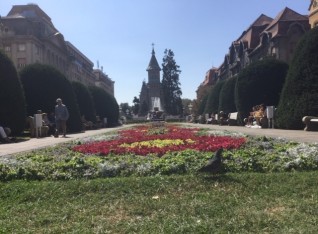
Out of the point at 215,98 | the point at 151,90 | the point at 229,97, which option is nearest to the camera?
the point at 229,97

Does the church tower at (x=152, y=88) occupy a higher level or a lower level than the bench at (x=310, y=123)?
higher

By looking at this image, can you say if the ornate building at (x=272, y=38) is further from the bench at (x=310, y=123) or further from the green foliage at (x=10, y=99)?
the green foliage at (x=10, y=99)

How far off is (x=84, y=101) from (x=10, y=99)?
16.9 metres

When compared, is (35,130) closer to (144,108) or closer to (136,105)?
(144,108)

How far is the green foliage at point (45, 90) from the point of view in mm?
25156

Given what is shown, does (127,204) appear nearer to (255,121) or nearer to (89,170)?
(89,170)

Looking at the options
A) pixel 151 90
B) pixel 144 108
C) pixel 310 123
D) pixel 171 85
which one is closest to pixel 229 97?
pixel 310 123

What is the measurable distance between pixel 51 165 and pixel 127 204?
2.70m

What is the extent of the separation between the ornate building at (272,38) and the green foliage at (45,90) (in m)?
24.3

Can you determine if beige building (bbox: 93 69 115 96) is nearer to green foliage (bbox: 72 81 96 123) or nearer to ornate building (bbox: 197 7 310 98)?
ornate building (bbox: 197 7 310 98)

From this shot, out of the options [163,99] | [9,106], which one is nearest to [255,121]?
[9,106]

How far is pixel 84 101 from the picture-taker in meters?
36.3

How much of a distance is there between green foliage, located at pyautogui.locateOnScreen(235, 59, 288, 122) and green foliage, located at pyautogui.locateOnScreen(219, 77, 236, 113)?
8680 mm

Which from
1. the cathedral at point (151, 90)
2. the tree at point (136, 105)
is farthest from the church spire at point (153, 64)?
the tree at point (136, 105)
